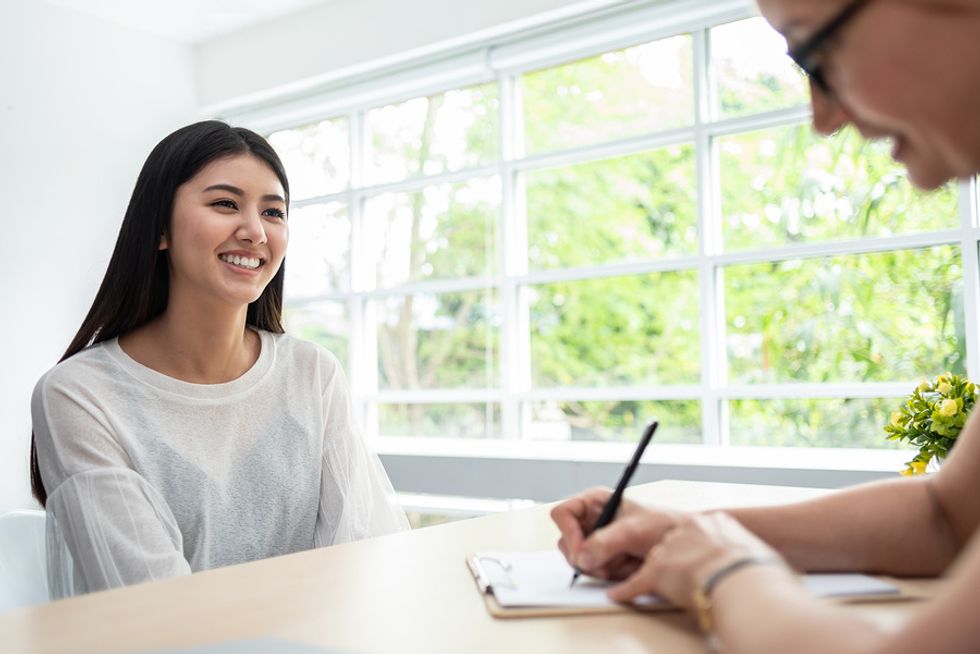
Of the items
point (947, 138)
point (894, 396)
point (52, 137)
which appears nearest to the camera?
point (947, 138)

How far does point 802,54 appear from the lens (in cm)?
73

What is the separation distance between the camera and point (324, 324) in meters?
5.34

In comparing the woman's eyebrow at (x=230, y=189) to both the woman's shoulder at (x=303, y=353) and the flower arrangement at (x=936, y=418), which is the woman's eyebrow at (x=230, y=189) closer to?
the woman's shoulder at (x=303, y=353)

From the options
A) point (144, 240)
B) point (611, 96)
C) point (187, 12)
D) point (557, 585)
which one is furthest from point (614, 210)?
point (557, 585)

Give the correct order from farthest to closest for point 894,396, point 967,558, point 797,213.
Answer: point 797,213 → point 894,396 → point 967,558

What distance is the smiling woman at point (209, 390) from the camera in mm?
1765

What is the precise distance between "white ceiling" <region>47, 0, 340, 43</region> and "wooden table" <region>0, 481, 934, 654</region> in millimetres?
4350

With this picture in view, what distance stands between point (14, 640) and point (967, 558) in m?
0.73

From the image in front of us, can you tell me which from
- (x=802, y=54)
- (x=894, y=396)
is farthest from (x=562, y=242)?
(x=802, y=54)

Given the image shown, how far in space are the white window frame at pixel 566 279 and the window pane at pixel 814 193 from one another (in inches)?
2.6

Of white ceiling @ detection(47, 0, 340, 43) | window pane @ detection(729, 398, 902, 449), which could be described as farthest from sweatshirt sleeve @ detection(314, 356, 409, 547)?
white ceiling @ detection(47, 0, 340, 43)

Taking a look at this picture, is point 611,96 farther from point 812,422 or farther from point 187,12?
point 187,12

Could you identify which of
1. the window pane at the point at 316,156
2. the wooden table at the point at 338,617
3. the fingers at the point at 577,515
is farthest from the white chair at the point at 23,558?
the window pane at the point at 316,156

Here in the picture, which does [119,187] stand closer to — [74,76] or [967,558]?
[74,76]
